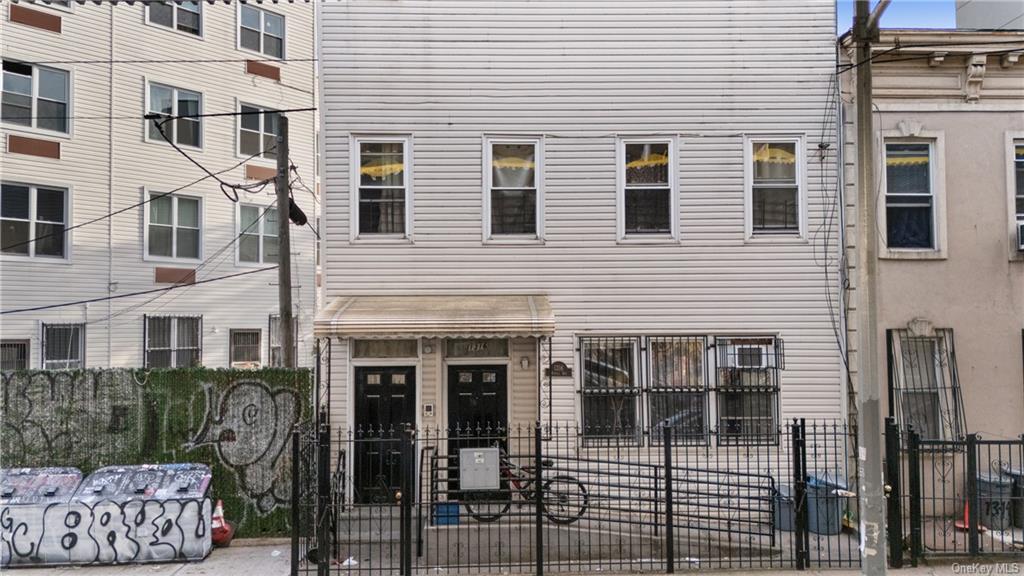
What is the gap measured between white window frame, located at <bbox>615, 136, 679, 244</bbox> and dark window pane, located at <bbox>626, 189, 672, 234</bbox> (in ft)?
0.28

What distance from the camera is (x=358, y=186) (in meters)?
10.7

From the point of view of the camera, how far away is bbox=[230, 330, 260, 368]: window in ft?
62.5

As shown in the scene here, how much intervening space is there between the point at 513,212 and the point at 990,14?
346 inches

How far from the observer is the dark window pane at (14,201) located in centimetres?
1567

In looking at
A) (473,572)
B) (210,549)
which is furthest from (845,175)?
(210,549)

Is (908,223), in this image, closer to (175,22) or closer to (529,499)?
(529,499)

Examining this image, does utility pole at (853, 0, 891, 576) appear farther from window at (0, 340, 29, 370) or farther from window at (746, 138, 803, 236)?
window at (0, 340, 29, 370)

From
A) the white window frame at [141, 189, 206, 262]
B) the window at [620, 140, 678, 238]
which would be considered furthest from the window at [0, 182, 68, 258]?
the window at [620, 140, 678, 238]

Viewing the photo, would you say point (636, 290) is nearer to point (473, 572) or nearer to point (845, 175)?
point (845, 175)

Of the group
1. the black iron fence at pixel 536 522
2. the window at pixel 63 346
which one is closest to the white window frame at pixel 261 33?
the window at pixel 63 346

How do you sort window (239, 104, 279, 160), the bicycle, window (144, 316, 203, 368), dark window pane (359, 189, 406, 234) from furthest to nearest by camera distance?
window (239, 104, 279, 160) < window (144, 316, 203, 368) < dark window pane (359, 189, 406, 234) < the bicycle

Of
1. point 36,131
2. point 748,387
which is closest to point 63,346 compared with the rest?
point 36,131

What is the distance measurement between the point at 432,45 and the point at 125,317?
462 inches

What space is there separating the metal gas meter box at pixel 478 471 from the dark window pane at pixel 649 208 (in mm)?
4633
